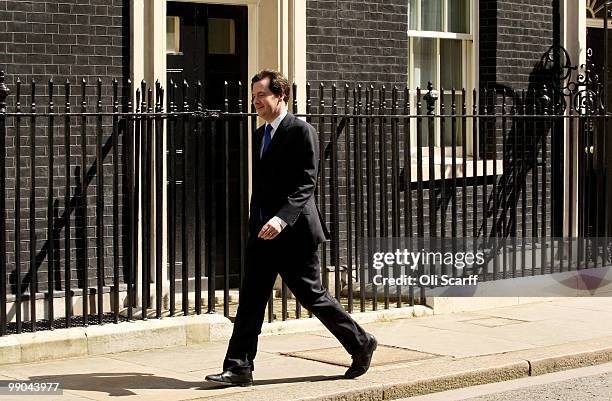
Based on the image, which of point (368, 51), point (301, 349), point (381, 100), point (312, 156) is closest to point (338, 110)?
point (368, 51)

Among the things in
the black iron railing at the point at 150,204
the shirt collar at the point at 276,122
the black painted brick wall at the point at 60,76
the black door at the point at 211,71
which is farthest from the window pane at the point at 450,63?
the shirt collar at the point at 276,122

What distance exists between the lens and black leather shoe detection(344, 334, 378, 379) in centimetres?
776

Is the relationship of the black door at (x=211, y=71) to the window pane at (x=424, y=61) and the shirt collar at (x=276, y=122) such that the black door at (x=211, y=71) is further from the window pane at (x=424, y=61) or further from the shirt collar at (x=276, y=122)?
the shirt collar at (x=276, y=122)

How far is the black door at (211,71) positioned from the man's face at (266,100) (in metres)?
2.59

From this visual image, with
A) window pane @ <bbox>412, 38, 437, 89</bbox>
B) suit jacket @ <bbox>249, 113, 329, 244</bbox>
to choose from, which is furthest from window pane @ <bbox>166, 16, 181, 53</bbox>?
suit jacket @ <bbox>249, 113, 329, 244</bbox>

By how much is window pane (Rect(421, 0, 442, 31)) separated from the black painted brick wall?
3.78m

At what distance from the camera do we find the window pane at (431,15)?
12.6 meters

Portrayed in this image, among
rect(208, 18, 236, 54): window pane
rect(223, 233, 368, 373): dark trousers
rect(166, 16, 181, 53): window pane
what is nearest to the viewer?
rect(223, 233, 368, 373): dark trousers

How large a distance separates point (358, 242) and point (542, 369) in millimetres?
2384

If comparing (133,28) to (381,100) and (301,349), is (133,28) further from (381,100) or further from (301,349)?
(301,349)

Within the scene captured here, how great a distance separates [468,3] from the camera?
1307 centimetres

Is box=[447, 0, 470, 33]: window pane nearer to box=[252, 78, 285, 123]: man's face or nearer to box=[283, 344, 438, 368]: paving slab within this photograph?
box=[283, 344, 438, 368]: paving slab

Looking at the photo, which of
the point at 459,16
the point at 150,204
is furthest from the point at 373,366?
the point at 459,16

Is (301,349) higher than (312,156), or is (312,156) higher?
(312,156)
